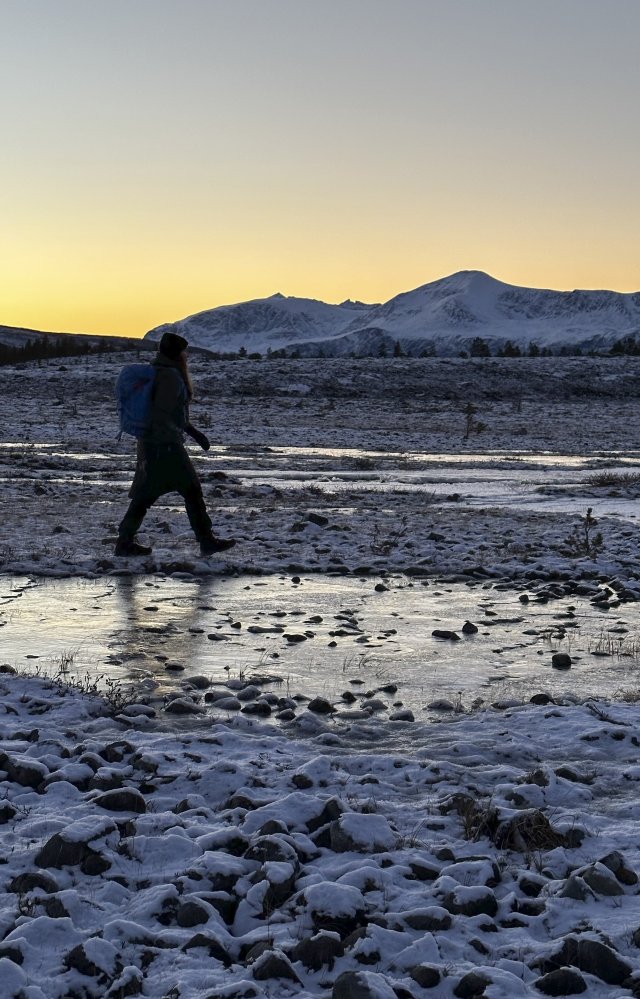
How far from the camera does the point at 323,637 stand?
823 cm

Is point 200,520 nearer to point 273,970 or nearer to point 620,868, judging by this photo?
point 620,868

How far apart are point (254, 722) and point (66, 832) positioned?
1.85 meters

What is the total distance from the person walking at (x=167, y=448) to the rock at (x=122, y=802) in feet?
22.0

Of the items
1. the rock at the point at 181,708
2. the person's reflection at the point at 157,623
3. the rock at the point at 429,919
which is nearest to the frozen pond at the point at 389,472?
the person's reflection at the point at 157,623

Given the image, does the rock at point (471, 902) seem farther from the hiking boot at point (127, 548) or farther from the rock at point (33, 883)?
the hiking boot at point (127, 548)

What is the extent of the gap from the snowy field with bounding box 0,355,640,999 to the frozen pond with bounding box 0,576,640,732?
42 millimetres

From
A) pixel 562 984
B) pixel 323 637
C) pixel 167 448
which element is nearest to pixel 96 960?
pixel 562 984

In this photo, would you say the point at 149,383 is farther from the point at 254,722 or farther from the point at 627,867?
the point at 627,867

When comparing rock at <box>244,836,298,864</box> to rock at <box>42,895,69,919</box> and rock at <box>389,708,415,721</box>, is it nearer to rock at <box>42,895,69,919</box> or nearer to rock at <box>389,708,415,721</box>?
rock at <box>42,895,69,919</box>

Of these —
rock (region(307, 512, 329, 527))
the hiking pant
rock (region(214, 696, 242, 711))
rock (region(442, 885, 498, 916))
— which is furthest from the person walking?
rock (region(442, 885, 498, 916))

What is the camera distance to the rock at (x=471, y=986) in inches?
130

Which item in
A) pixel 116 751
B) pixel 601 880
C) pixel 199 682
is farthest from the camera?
pixel 199 682

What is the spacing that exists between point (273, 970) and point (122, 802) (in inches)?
57.2

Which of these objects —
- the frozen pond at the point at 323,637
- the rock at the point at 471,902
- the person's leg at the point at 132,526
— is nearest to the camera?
the rock at the point at 471,902
